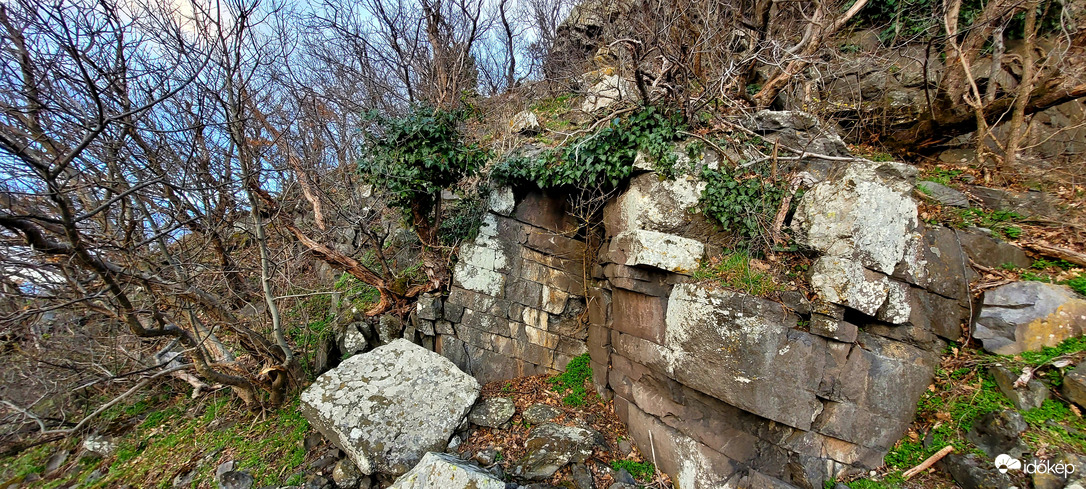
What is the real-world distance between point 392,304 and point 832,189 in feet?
20.3

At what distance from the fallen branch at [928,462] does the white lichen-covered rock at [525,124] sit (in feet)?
21.7

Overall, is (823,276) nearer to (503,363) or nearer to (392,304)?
(503,363)

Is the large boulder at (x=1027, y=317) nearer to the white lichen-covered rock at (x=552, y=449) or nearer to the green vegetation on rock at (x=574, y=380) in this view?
the white lichen-covered rock at (x=552, y=449)

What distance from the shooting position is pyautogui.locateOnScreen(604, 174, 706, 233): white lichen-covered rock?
4.36m

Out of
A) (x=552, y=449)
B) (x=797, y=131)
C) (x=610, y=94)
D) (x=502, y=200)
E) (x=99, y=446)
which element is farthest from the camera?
(x=610, y=94)

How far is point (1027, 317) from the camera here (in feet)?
10.9

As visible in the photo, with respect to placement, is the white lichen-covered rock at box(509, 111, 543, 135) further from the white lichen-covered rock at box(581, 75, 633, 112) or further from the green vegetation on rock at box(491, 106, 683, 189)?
the green vegetation on rock at box(491, 106, 683, 189)

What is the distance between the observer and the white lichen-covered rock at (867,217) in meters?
3.46

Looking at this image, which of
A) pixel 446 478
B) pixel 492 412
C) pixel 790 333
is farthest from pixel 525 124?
pixel 446 478

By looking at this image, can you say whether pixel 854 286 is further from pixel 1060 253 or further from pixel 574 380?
pixel 574 380

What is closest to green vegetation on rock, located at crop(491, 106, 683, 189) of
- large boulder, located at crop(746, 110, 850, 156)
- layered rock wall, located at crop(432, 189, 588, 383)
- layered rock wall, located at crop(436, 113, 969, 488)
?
layered rock wall, located at crop(436, 113, 969, 488)

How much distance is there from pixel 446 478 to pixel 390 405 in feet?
4.88

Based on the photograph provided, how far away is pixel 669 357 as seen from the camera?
4.22 meters

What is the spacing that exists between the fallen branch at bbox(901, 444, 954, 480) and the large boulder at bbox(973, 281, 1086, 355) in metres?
1.05
